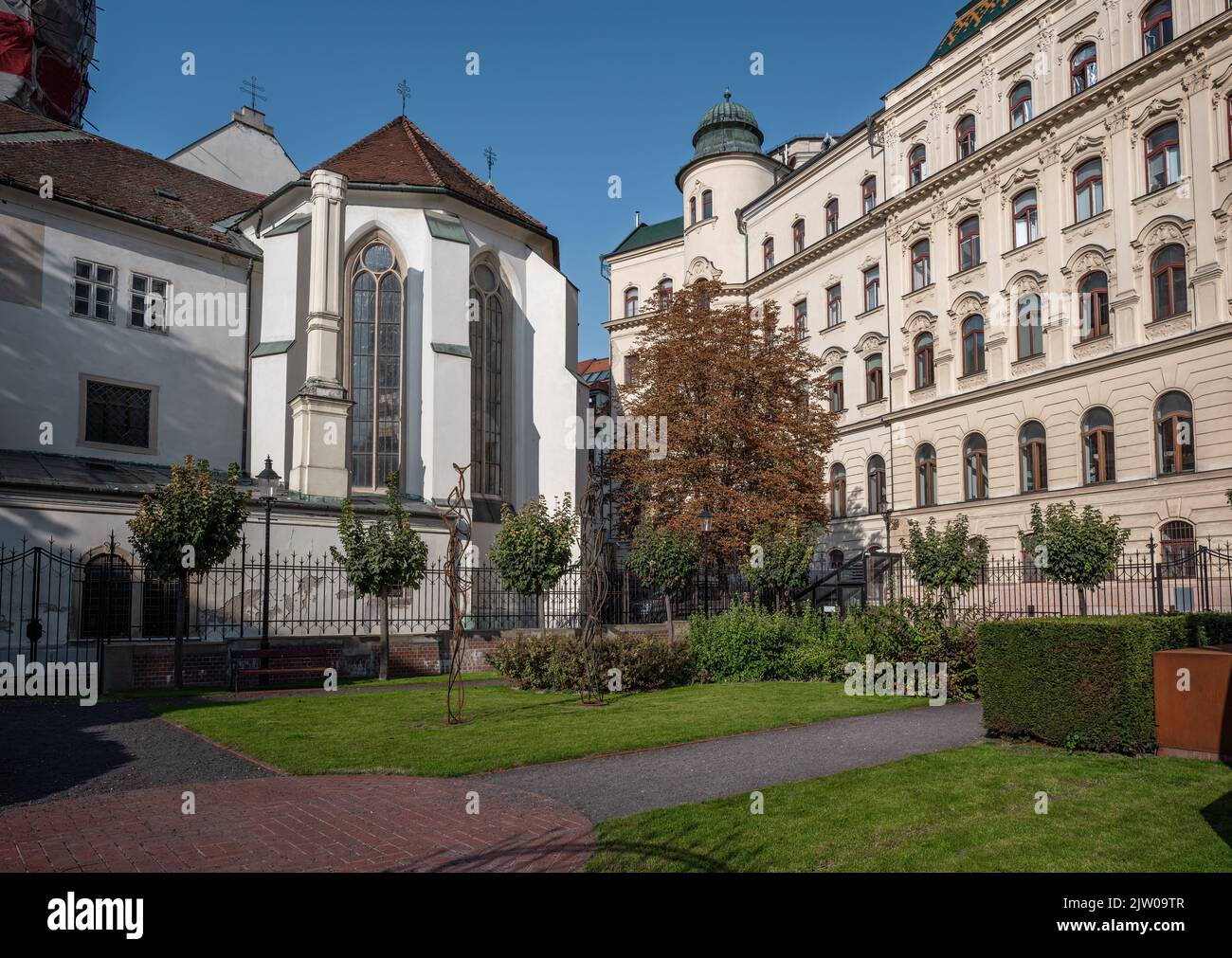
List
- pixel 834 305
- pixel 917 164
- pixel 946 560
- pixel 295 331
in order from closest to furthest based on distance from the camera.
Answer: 1. pixel 946 560
2. pixel 295 331
3. pixel 917 164
4. pixel 834 305

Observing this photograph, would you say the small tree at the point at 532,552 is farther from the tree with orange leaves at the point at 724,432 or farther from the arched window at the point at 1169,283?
the arched window at the point at 1169,283

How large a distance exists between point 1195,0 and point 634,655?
86.4ft

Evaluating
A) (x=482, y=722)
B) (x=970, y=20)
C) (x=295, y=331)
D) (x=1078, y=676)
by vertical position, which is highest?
(x=970, y=20)

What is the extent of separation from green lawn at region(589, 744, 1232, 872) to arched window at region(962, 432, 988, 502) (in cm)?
2631

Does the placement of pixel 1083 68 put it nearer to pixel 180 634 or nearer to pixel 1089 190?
pixel 1089 190

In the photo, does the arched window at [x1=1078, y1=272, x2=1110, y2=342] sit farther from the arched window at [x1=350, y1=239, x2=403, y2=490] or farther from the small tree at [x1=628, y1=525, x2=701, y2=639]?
the arched window at [x1=350, y1=239, x2=403, y2=490]

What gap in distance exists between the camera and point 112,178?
2834 cm

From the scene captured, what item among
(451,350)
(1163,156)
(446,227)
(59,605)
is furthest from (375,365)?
(1163,156)

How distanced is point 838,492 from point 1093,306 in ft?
46.9

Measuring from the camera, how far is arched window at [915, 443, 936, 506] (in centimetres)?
3606

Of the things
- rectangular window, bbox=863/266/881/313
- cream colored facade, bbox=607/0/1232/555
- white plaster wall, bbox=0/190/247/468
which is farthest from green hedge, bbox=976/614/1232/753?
rectangular window, bbox=863/266/881/313
